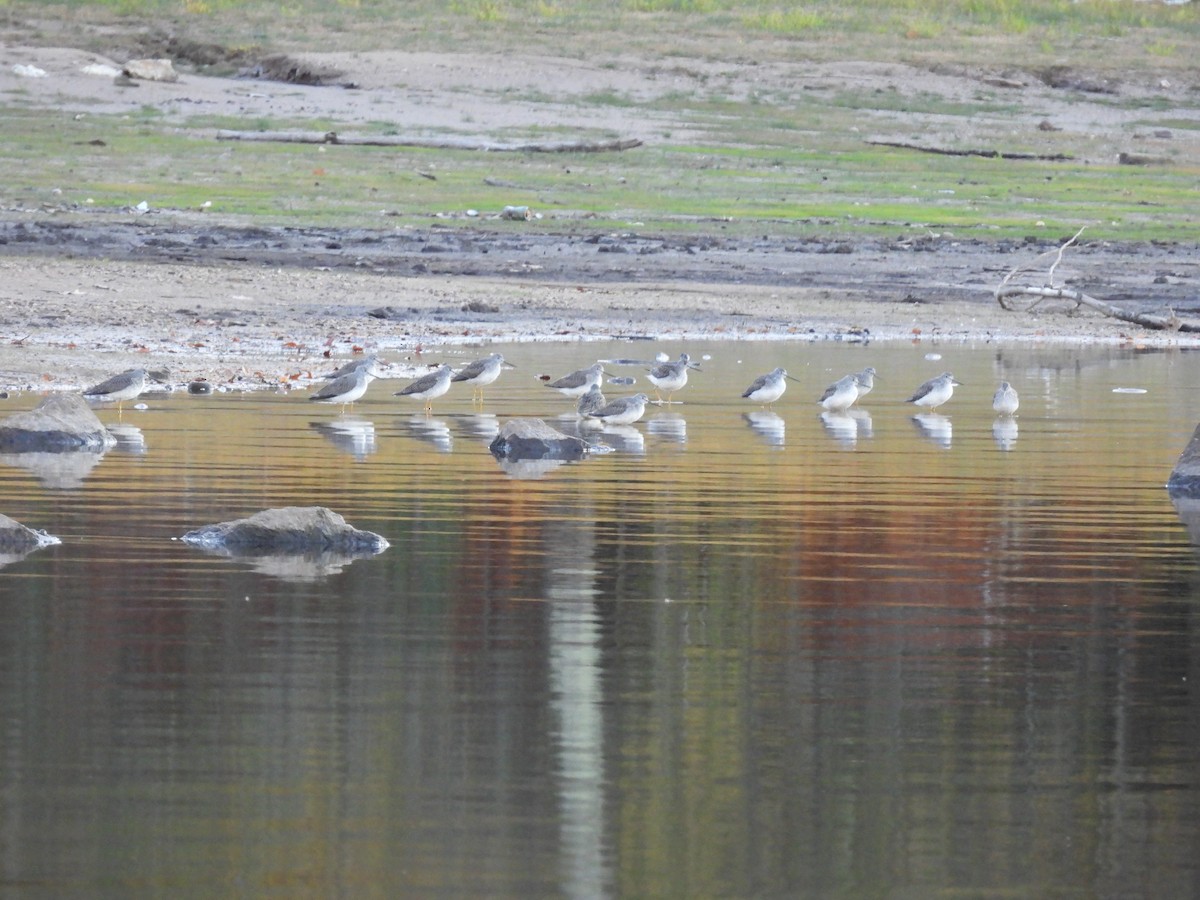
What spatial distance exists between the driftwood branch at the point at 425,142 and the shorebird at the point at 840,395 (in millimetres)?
24283

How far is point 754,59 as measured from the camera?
2106 inches

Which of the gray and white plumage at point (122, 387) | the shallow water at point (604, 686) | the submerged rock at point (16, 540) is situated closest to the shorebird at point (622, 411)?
the shallow water at point (604, 686)

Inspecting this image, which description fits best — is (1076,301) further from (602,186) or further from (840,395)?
(602,186)

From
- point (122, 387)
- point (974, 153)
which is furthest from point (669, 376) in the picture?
point (974, 153)

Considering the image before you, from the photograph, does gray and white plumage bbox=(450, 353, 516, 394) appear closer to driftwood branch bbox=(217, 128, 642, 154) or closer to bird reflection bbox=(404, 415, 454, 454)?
bird reflection bbox=(404, 415, 454, 454)

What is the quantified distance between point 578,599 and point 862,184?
32240 mm

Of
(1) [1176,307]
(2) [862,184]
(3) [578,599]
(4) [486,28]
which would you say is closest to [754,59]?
(4) [486,28]

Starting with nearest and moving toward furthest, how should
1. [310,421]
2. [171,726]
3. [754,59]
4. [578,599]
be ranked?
[171,726] → [578,599] → [310,421] → [754,59]

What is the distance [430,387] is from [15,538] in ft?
25.8

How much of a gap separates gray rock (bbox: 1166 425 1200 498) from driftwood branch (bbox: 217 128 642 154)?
1151 inches

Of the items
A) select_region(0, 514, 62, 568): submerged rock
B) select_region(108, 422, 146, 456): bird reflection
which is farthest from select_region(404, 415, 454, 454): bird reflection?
select_region(0, 514, 62, 568): submerged rock

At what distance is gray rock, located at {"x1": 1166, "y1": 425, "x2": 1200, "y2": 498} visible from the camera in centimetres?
1268

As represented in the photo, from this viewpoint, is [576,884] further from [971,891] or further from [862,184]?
[862,184]

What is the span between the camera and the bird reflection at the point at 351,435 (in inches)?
563
